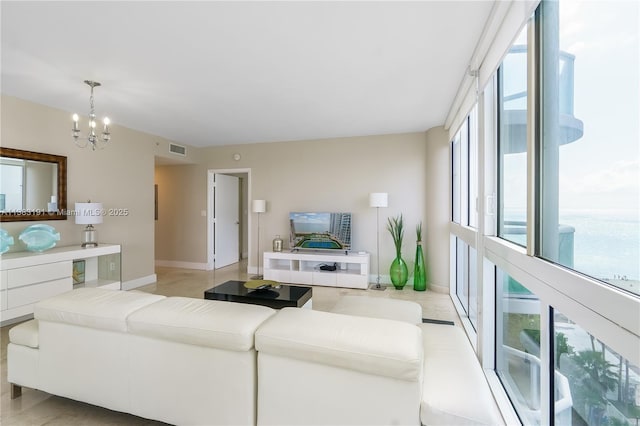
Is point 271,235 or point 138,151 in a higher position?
point 138,151

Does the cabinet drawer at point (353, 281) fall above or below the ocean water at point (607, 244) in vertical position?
below

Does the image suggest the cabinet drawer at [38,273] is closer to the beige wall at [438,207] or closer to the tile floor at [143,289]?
the tile floor at [143,289]

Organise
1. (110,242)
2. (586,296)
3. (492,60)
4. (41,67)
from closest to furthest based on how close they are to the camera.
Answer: (586,296)
(492,60)
(41,67)
(110,242)

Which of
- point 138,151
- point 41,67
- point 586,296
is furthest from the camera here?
point 138,151

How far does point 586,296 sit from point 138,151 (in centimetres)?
562

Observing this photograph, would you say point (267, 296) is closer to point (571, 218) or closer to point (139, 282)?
point (571, 218)

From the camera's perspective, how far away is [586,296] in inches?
39.5

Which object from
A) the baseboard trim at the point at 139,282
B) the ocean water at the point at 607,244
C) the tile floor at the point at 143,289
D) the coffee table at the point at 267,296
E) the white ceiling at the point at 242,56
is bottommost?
the tile floor at the point at 143,289

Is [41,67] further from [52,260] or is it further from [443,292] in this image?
[443,292]

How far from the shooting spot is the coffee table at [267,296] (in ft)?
9.14

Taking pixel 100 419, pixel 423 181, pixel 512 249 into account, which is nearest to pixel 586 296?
pixel 512 249

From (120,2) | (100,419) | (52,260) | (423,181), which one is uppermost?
(120,2)

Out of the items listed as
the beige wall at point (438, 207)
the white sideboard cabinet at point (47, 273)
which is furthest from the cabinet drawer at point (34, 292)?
the beige wall at point (438, 207)

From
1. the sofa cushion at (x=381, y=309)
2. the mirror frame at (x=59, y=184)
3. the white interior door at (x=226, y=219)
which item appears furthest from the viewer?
the white interior door at (x=226, y=219)
